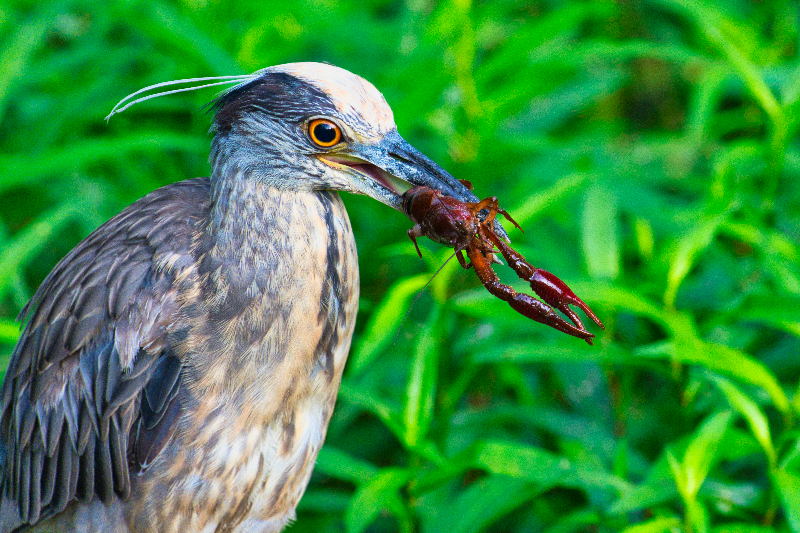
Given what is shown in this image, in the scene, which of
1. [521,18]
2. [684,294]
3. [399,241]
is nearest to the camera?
[684,294]

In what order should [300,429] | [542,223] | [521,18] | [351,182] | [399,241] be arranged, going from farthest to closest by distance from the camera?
[521,18] < [542,223] < [399,241] < [300,429] < [351,182]

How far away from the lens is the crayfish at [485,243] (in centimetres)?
173

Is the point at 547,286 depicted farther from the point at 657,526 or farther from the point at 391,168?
the point at 657,526

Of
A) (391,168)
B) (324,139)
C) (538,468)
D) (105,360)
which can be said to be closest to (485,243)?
(391,168)

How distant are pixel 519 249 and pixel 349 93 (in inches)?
43.6

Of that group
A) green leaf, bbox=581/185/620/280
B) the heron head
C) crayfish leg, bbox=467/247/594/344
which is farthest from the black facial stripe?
green leaf, bbox=581/185/620/280

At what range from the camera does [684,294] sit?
300 centimetres

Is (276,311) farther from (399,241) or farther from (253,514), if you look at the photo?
(399,241)

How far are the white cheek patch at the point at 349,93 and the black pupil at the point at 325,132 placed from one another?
0.14 feet

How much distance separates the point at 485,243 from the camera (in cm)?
179

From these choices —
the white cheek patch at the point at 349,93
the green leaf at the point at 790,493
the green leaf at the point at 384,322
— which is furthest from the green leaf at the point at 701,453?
the white cheek patch at the point at 349,93

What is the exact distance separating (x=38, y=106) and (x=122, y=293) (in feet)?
6.92

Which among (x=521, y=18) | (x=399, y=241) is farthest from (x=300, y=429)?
(x=521, y=18)

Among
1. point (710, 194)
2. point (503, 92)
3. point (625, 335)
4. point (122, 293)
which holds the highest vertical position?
point (503, 92)
